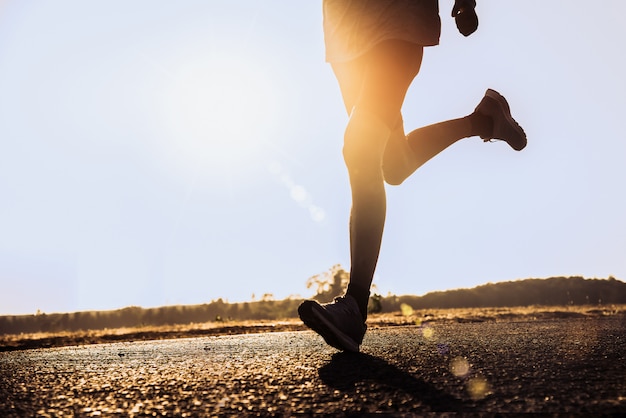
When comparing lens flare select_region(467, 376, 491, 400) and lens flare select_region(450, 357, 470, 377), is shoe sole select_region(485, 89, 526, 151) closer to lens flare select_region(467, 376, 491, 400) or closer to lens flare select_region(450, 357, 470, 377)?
lens flare select_region(450, 357, 470, 377)

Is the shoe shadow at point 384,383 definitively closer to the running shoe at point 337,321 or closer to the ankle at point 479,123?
the running shoe at point 337,321

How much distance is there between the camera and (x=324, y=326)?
2.35m

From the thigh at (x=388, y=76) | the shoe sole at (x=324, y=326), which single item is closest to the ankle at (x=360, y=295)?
the shoe sole at (x=324, y=326)

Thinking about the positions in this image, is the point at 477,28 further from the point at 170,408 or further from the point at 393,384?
the point at 170,408

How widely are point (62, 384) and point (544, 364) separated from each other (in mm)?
1514

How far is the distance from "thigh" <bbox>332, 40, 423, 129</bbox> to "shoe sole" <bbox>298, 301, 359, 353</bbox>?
97cm

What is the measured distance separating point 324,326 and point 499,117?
1.92m

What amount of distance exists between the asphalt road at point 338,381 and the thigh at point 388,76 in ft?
3.51

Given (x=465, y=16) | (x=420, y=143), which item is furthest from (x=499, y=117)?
(x=465, y=16)

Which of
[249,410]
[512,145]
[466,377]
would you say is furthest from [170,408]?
[512,145]

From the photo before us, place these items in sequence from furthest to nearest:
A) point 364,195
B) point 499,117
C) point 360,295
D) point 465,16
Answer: point 499,117 → point 465,16 → point 364,195 → point 360,295

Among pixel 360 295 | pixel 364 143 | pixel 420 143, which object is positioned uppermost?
pixel 420 143

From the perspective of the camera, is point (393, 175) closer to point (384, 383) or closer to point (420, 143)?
point (420, 143)

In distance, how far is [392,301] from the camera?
38.2m
